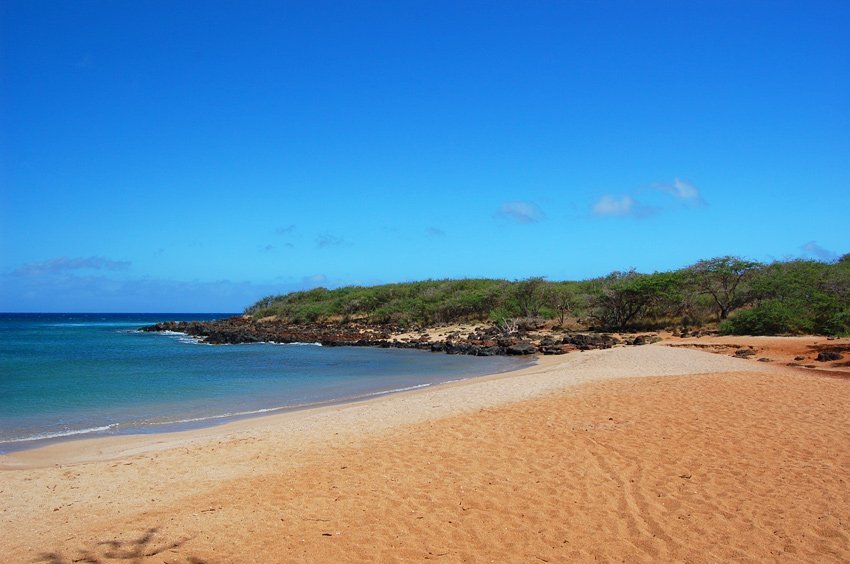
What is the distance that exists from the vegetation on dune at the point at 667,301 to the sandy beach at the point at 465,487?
1934 cm

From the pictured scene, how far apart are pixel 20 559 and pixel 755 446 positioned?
10138 mm

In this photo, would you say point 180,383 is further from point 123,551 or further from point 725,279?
point 725,279

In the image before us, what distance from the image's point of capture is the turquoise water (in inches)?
559

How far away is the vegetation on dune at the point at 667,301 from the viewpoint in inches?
1171

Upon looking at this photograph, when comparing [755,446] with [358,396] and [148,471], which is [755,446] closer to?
[148,471]

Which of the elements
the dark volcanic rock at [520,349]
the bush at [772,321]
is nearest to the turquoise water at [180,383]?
the dark volcanic rock at [520,349]

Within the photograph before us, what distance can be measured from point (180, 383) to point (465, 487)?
1694 centimetres

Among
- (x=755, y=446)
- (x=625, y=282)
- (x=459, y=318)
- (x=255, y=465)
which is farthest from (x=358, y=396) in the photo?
(x=459, y=318)

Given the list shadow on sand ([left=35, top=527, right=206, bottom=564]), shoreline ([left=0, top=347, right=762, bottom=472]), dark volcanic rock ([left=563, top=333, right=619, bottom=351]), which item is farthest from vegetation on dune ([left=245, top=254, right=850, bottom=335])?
shadow on sand ([left=35, top=527, right=206, bottom=564])

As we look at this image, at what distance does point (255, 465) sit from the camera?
9070 millimetres

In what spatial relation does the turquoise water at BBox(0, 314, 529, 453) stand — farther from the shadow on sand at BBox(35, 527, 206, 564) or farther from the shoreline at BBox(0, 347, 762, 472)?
the shadow on sand at BBox(35, 527, 206, 564)

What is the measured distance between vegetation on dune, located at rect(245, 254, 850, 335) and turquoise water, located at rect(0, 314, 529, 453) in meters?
14.1

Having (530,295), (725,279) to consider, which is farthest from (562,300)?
(725,279)

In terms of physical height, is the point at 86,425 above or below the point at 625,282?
below
